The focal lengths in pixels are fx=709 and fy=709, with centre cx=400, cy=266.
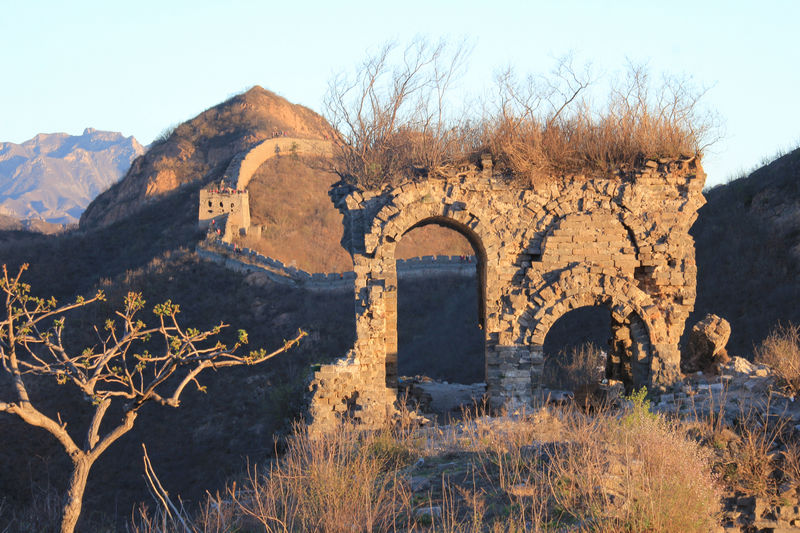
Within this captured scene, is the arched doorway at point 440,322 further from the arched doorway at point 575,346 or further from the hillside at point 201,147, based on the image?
the hillside at point 201,147

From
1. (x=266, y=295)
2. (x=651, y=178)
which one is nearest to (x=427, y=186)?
(x=651, y=178)

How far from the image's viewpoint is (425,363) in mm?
23938

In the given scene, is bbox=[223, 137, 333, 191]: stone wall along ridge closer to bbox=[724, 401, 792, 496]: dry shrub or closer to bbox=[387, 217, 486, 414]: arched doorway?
bbox=[387, 217, 486, 414]: arched doorway

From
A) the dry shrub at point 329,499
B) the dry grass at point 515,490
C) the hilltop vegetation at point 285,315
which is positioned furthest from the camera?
the hilltop vegetation at point 285,315

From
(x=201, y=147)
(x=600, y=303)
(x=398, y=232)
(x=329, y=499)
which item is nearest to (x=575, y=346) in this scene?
(x=600, y=303)

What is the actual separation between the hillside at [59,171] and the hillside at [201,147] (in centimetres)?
7368

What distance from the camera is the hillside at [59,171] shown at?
442 feet

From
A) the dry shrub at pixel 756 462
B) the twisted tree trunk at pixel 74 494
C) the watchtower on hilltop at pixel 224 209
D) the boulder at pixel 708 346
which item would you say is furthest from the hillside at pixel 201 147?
the dry shrub at pixel 756 462

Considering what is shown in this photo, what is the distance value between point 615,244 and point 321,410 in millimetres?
4967

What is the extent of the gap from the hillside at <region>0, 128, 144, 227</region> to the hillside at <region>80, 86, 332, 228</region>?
73677 mm

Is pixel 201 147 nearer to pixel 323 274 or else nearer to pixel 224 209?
pixel 224 209

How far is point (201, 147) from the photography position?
5200 centimetres

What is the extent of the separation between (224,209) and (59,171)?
140631 mm

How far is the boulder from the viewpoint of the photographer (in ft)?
37.1
